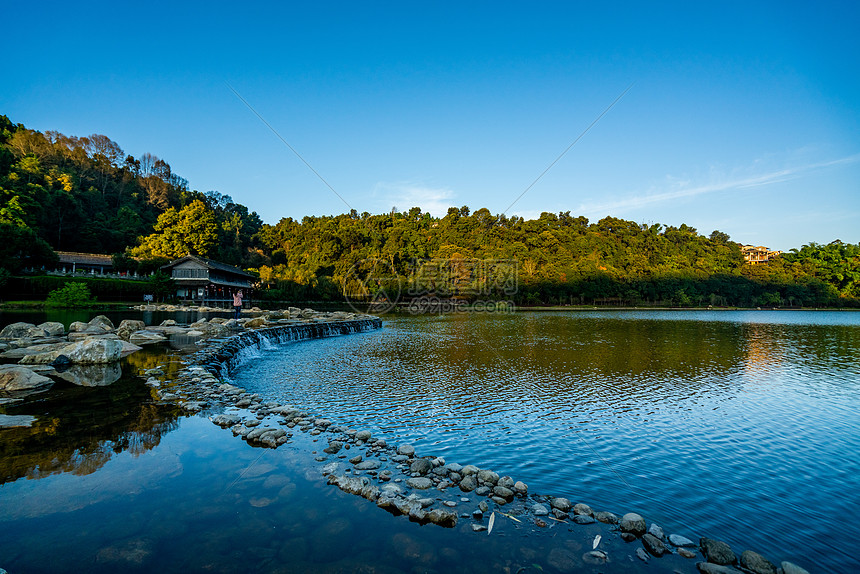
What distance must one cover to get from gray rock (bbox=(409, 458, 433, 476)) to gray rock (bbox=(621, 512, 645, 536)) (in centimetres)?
262

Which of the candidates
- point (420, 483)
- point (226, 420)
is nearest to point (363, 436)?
point (420, 483)

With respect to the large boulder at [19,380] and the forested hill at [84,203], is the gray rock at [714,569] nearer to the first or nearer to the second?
the large boulder at [19,380]

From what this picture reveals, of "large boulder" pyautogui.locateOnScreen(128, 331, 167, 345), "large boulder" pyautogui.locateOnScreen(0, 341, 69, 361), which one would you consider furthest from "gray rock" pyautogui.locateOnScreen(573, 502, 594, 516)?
"large boulder" pyautogui.locateOnScreen(128, 331, 167, 345)

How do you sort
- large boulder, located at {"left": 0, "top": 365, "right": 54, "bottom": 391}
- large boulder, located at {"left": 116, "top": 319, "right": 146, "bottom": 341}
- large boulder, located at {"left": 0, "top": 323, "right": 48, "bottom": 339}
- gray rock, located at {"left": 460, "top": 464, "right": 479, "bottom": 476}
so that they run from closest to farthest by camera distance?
1. gray rock, located at {"left": 460, "top": 464, "right": 479, "bottom": 476}
2. large boulder, located at {"left": 0, "top": 365, "right": 54, "bottom": 391}
3. large boulder, located at {"left": 0, "top": 323, "right": 48, "bottom": 339}
4. large boulder, located at {"left": 116, "top": 319, "right": 146, "bottom": 341}

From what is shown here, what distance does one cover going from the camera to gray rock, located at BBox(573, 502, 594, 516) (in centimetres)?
500

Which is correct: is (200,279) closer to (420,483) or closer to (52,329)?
(52,329)

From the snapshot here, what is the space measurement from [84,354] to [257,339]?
7.45 meters

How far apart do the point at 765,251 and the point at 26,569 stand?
14147 cm

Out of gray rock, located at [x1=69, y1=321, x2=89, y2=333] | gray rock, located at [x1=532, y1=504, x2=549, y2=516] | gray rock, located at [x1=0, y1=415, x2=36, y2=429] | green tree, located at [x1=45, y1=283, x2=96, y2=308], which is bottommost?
gray rock, located at [x1=532, y1=504, x2=549, y2=516]

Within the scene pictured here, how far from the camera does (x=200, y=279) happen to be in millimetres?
46969

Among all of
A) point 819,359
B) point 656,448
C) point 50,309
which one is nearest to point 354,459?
point 656,448

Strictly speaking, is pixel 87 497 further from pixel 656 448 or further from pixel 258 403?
pixel 656 448

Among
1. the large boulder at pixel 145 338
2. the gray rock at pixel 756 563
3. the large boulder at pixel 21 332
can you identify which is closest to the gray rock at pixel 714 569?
the gray rock at pixel 756 563

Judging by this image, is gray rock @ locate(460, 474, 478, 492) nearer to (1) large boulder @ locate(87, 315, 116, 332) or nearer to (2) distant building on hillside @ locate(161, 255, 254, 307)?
(1) large boulder @ locate(87, 315, 116, 332)
